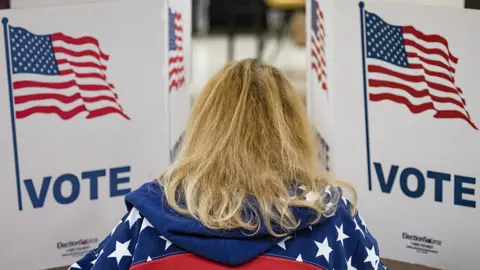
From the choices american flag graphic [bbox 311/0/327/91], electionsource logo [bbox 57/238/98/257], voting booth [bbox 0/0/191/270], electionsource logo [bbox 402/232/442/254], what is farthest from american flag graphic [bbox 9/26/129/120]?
electionsource logo [bbox 402/232/442/254]

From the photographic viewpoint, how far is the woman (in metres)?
2.04

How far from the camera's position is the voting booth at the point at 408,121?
274cm

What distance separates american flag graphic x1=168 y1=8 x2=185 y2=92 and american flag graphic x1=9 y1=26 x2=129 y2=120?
0.84 feet

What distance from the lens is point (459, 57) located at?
271 cm

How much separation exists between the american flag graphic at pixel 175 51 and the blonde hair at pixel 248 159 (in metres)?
0.84

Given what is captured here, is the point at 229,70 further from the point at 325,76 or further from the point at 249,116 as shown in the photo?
the point at 325,76

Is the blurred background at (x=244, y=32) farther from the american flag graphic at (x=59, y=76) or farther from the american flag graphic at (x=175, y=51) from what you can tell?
the american flag graphic at (x=59, y=76)

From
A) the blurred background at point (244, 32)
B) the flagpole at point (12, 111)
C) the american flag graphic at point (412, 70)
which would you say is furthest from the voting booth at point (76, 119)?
the blurred background at point (244, 32)

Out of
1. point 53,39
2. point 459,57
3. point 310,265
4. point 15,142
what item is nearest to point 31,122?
point 15,142

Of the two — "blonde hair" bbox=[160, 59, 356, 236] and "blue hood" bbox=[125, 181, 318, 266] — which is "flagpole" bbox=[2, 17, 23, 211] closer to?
"blonde hair" bbox=[160, 59, 356, 236]

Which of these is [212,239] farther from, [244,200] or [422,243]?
[422,243]

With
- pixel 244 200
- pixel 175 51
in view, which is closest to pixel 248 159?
pixel 244 200

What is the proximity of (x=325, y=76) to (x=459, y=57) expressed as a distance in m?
0.49

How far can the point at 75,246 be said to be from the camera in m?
2.95
